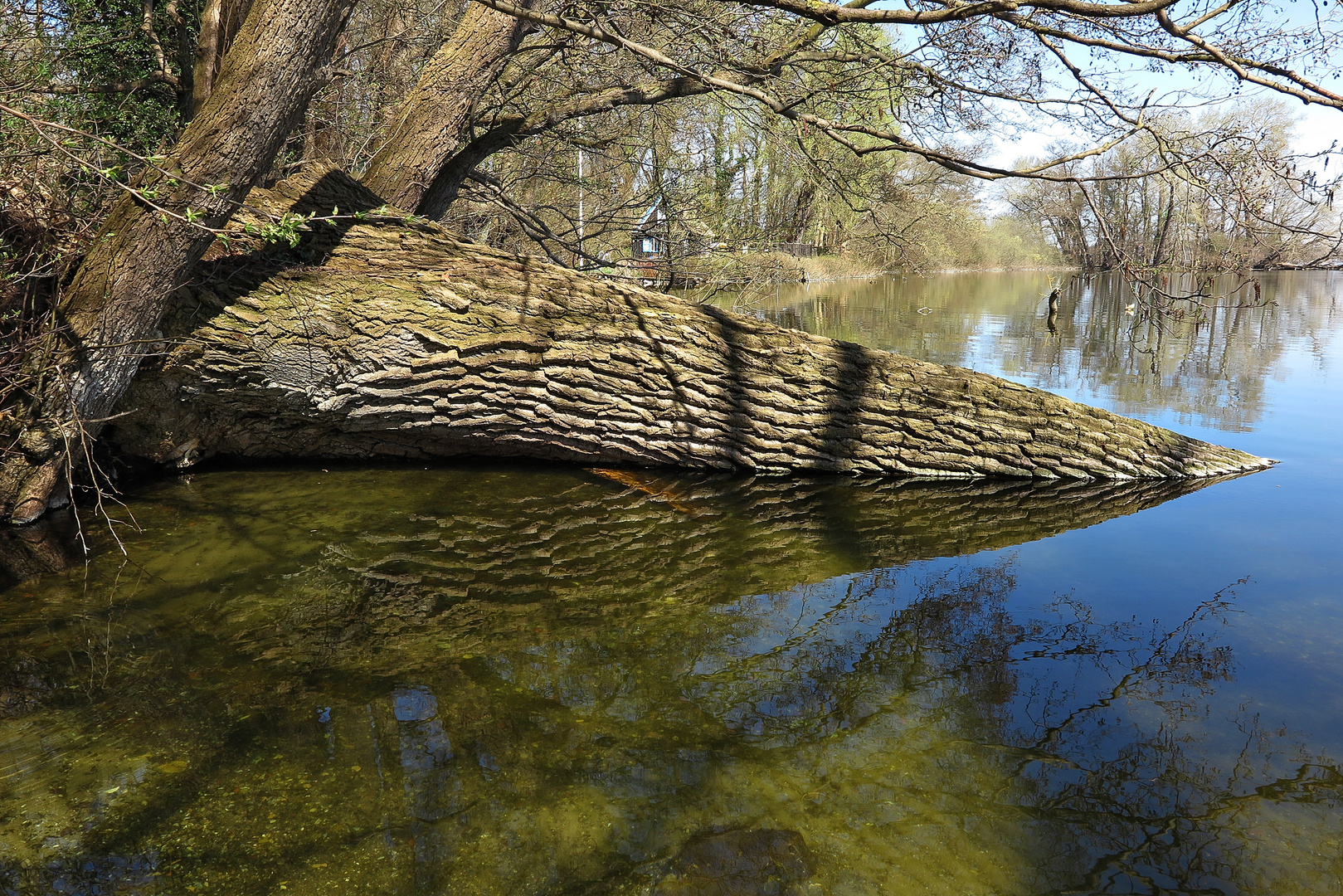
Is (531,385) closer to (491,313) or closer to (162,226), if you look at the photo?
(491,313)

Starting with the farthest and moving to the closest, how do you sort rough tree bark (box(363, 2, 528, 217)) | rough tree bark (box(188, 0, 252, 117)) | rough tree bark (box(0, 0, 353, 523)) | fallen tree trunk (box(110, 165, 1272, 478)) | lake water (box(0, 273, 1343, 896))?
rough tree bark (box(363, 2, 528, 217)) → rough tree bark (box(188, 0, 252, 117)) → fallen tree trunk (box(110, 165, 1272, 478)) → rough tree bark (box(0, 0, 353, 523)) → lake water (box(0, 273, 1343, 896))

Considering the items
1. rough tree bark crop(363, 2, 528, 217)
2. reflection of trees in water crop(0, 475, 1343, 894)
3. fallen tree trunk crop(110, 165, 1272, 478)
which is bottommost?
reflection of trees in water crop(0, 475, 1343, 894)

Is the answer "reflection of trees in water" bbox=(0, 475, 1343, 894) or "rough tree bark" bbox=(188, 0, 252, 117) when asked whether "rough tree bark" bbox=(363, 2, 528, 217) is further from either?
"reflection of trees in water" bbox=(0, 475, 1343, 894)

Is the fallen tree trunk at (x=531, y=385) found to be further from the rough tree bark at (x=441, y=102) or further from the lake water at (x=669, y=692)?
the rough tree bark at (x=441, y=102)

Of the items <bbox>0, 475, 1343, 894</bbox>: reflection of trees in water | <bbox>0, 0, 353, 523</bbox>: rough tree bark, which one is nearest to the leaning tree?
<bbox>0, 0, 353, 523</bbox>: rough tree bark

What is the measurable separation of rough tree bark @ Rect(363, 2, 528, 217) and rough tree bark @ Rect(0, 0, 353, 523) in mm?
1803

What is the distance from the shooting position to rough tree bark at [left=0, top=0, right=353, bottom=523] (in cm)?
439

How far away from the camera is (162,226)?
14.7ft

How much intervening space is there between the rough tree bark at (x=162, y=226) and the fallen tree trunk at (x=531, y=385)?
37 centimetres

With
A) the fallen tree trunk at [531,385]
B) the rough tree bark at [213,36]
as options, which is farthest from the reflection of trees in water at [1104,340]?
the rough tree bark at [213,36]

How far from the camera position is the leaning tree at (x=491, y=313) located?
174 inches

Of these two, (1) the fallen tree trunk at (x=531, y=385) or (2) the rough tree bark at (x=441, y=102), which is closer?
(1) the fallen tree trunk at (x=531, y=385)

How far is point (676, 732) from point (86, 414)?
3.94m

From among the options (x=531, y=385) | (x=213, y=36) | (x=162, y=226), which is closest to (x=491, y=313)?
(x=531, y=385)
